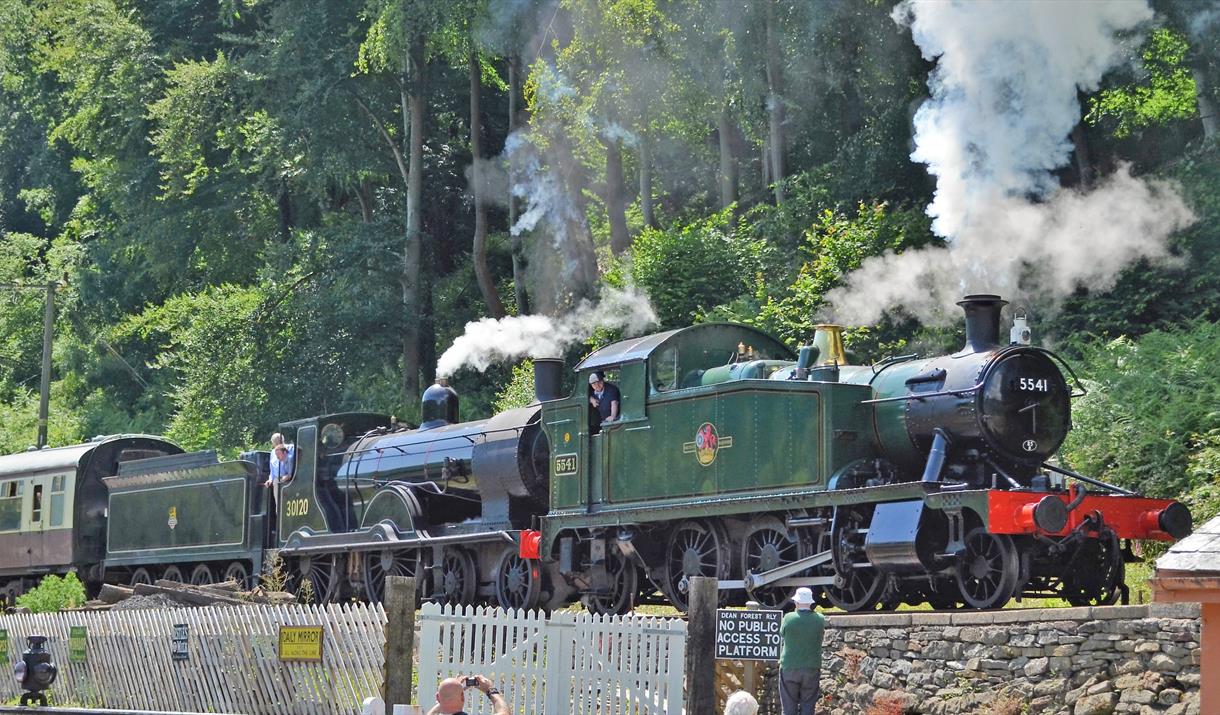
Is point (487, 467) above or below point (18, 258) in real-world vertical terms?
below

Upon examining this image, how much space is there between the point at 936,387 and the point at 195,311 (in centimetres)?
2926

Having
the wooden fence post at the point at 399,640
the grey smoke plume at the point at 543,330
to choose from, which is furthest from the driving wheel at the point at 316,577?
the wooden fence post at the point at 399,640

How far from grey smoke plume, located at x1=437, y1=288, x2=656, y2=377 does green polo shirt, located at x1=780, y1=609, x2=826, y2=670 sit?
1185cm

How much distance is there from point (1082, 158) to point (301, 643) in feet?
53.6

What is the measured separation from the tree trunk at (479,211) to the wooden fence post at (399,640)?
80.2 feet

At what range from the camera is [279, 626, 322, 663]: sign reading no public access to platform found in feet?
43.1

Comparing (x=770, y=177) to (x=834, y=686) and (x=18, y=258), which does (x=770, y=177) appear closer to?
(x=834, y=686)

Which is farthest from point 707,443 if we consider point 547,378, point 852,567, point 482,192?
point 482,192

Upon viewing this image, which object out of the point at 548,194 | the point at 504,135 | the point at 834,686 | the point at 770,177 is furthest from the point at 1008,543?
the point at 504,135

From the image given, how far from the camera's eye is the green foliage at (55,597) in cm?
2122

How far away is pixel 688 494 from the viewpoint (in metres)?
14.9

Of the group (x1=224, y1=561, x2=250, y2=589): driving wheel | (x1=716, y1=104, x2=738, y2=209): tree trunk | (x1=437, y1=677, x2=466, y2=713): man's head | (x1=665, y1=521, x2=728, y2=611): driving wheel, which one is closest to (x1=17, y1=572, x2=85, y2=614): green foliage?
(x1=224, y1=561, x2=250, y2=589): driving wheel

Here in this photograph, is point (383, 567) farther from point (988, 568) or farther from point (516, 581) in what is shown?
point (988, 568)

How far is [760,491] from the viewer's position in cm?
1417
